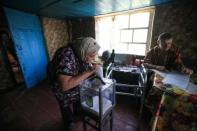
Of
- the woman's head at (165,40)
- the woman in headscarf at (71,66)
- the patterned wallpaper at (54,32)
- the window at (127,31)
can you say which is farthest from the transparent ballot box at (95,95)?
the patterned wallpaper at (54,32)

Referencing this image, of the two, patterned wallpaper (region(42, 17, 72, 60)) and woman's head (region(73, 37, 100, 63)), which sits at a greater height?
patterned wallpaper (region(42, 17, 72, 60))

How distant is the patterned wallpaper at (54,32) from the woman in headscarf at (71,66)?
3012 mm

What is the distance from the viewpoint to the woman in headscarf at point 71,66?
1.06 meters

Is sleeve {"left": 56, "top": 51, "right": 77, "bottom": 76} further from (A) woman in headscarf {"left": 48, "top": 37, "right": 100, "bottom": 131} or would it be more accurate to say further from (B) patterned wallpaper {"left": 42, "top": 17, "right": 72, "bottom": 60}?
(B) patterned wallpaper {"left": 42, "top": 17, "right": 72, "bottom": 60}

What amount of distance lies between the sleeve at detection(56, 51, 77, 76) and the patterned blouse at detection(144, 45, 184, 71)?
1496 millimetres

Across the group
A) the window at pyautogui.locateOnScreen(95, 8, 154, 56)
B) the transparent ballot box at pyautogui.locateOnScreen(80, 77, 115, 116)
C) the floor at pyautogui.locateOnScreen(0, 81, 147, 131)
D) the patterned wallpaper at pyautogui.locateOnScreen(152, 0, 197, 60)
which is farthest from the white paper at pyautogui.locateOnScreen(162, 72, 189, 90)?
the window at pyautogui.locateOnScreen(95, 8, 154, 56)

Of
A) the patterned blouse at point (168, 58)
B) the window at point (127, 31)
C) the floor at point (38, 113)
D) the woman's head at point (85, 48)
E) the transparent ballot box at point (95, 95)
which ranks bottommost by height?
the floor at point (38, 113)

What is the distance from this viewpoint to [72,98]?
1324mm

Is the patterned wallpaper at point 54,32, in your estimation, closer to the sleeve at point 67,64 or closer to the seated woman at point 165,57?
the sleeve at point 67,64

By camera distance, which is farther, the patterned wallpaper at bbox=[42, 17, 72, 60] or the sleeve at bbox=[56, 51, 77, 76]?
the patterned wallpaper at bbox=[42, 17, 72, 60]

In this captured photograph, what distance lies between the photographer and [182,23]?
2318 millimetres

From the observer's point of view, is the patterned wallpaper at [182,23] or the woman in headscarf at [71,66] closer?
the woman in headscarf at [71,66]

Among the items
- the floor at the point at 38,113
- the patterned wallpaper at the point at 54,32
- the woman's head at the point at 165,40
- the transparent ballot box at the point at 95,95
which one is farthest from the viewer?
the patterned wallpaper at the point at 54,32

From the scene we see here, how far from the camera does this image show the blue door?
8.46 ft
